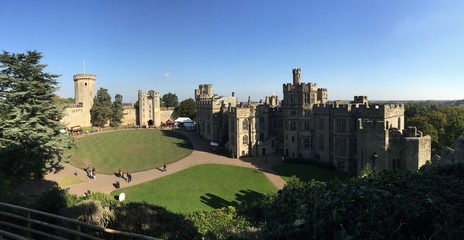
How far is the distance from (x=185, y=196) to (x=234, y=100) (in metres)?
39.4

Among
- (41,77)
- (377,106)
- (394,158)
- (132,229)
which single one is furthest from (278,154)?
(132,229)

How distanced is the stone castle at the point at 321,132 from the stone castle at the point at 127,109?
95.3 ft

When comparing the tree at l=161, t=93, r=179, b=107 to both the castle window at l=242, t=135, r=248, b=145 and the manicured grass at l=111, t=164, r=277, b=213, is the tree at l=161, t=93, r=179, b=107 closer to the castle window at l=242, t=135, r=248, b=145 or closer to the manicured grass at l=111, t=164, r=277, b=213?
the castle window at l=242, t=135, r=248, b=145

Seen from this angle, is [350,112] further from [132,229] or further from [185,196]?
[132,229]

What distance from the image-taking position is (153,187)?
3109 centimetres

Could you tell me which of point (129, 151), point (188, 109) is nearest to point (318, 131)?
point (129, 151)

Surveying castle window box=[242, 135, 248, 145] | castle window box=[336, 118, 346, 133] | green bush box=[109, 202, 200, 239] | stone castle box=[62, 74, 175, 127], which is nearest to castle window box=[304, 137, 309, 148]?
castle window box=[336, 118, 346, 133]

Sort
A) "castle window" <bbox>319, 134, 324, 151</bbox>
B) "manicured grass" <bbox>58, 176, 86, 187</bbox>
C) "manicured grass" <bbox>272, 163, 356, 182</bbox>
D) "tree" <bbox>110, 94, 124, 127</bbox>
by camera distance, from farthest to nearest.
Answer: "tree" <bbox>110, 94, 124, 127</bbox> → "castle window" <bbox>319, 134, 324, 151</bbox> → "manicured grass" <bbox>272, 163, 356, 182</bbox> → "manicured grass" <bbox>58, 176, 86, 187</bbox>

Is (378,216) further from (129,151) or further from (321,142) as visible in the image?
(129,151)

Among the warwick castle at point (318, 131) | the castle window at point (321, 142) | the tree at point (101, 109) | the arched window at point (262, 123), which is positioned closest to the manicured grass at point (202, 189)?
the warwick castle at point (318, 131)

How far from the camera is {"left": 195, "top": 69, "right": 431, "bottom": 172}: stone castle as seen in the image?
2703cm

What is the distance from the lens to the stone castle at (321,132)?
27031 millimetres

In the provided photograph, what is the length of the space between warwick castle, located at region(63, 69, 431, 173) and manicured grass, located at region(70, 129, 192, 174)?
23.3 ft

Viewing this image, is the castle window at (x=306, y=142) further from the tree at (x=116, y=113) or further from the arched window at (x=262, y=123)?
the tree at (x=116, y=113)
